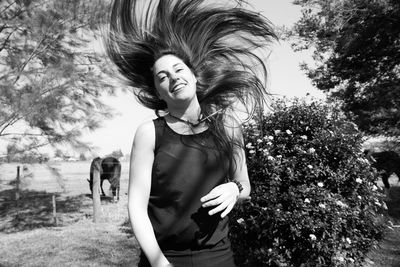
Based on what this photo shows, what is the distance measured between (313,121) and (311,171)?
672 mm

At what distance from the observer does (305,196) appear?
411cm

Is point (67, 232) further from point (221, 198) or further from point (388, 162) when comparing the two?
point (388, 162)

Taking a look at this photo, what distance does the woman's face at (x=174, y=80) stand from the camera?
180 cm

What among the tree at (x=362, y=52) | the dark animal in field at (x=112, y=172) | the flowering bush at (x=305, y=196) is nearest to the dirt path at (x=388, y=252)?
the flowering bush at (x=305, y=196)

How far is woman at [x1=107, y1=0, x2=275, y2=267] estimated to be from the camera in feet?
5.42

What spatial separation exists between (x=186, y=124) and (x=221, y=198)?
1.37 ft

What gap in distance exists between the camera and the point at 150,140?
1700mm

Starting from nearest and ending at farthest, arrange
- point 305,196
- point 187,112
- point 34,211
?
point 187,112 → point 305,196 → point 34,211

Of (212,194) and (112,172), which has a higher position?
(112,172)

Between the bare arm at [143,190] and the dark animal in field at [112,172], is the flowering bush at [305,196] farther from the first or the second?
the dark animal in field at [112,172]

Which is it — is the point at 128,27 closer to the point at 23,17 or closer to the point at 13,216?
the point at 23,17

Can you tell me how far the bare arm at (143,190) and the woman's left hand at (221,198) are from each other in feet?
0.83

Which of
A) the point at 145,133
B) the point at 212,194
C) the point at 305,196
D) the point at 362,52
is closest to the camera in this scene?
the point at 212,194

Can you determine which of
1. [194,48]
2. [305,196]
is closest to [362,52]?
[305,196]
